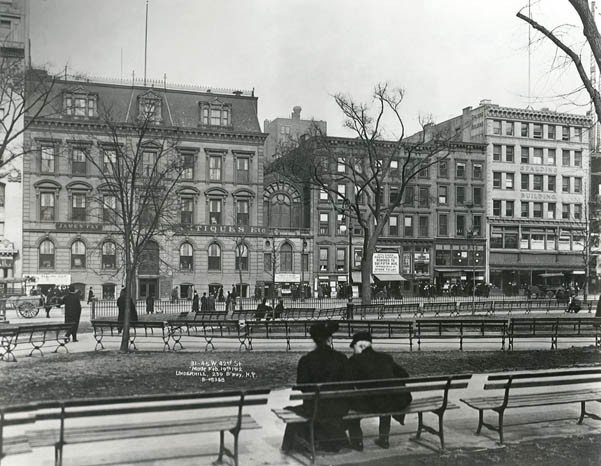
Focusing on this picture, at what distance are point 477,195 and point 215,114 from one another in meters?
35.3

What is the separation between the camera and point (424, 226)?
52.7 m

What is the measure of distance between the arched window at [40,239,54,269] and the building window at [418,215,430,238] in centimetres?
3941

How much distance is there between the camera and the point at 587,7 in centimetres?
1201

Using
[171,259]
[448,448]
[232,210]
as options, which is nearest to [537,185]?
[232,210]

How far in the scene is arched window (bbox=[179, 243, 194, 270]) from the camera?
25.2 metres

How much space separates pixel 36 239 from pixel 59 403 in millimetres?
12187

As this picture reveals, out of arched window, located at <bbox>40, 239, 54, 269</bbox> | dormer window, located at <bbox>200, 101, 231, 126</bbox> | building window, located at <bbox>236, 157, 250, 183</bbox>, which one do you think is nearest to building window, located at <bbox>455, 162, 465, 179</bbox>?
building window, located at <bbox>236, 157, 250, 183</bbox>

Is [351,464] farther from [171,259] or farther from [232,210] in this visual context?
[232,210]

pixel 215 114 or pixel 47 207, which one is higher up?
pixel 215 114

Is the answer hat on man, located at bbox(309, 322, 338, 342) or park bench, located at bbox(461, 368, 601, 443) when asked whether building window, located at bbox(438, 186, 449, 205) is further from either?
hat on man, located at bbox(309, 322, 338, 342)

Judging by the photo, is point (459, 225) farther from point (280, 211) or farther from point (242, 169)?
point (242, 169)

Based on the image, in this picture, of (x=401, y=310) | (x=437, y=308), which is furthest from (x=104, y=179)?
(x=437, y=308)

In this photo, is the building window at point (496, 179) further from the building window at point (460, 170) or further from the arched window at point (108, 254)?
the arched window at point (108, 254)

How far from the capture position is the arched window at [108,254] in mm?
18625
